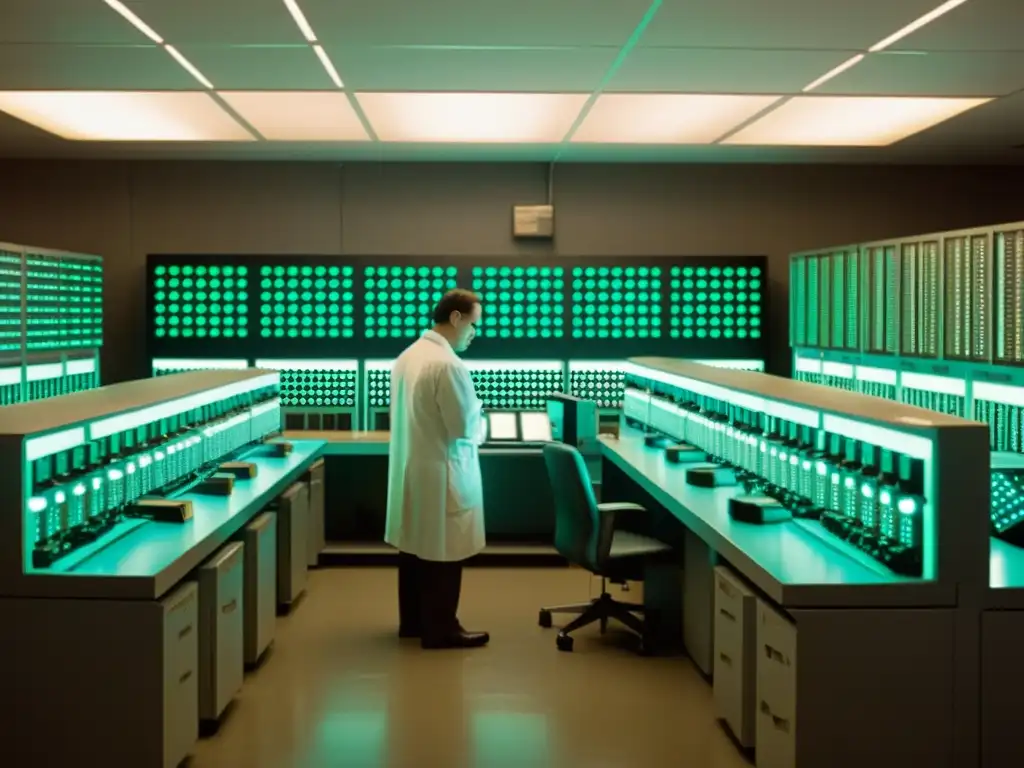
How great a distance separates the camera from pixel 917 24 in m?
4.49

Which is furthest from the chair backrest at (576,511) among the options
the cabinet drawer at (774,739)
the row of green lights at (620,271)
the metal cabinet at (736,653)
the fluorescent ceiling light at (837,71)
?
the row of green lights at (620,271)

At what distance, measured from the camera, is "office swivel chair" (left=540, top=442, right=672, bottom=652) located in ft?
17.3

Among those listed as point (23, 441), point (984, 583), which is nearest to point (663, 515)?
point (984, 583)

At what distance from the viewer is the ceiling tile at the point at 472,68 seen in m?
4.96

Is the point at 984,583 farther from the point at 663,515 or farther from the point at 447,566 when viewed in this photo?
the point at 663,515

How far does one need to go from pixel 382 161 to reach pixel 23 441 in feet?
17.0

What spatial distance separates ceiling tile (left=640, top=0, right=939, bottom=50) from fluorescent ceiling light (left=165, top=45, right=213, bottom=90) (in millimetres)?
1871

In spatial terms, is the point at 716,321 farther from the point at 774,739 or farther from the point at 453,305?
the point at 774,739

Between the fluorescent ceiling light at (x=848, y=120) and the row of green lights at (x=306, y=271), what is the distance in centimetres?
252

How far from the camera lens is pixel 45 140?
7.36 m

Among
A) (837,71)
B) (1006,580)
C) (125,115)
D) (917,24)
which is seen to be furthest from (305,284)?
(1006,580)

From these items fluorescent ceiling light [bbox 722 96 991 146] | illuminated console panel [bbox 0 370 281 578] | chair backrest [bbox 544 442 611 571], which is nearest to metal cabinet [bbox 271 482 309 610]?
illuminated console panel [bbox 0 370 281 578]

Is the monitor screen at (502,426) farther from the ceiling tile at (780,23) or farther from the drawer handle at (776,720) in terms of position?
the drawer handle at (776,720)

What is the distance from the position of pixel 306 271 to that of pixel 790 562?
492 cm
